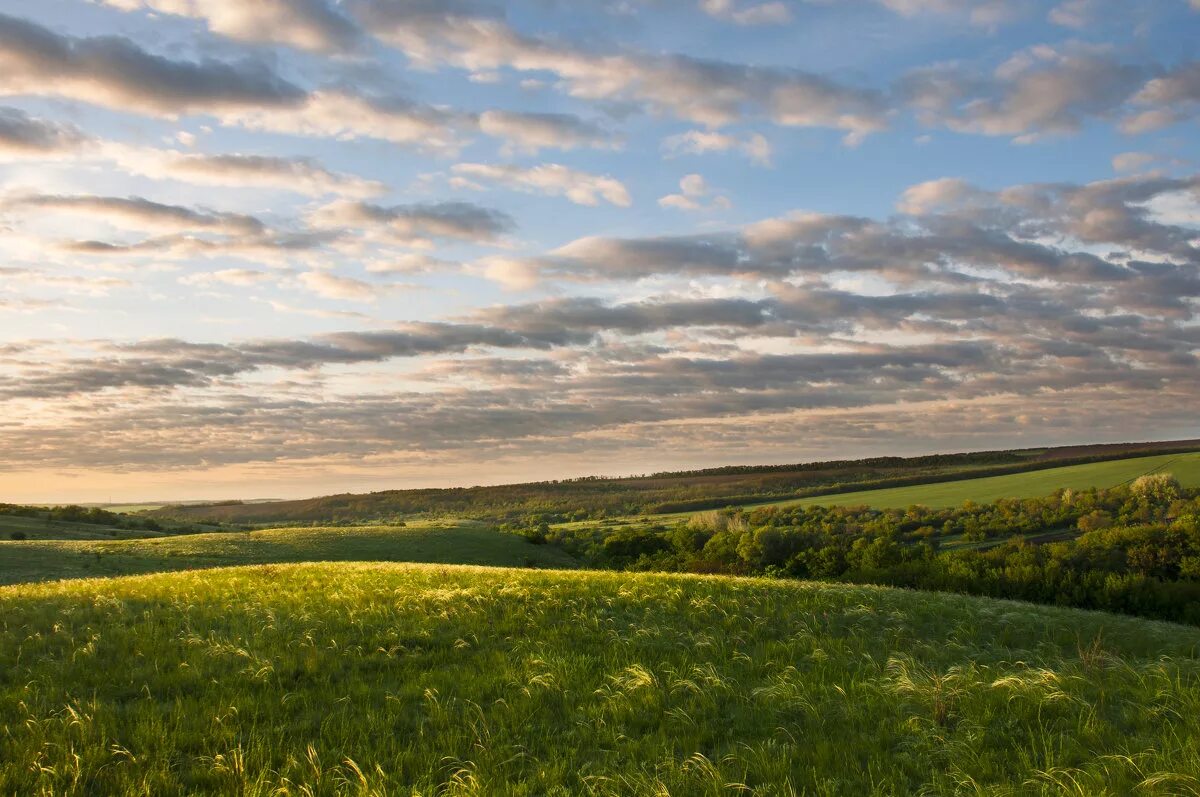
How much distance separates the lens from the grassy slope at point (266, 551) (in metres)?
42.8

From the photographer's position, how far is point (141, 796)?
25.7 ft

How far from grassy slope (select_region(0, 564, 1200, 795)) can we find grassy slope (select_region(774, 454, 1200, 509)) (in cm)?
11365

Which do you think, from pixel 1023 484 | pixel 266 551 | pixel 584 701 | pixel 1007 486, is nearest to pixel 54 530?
pixel 266 551

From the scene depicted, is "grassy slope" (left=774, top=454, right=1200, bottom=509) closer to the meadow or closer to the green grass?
the meadow

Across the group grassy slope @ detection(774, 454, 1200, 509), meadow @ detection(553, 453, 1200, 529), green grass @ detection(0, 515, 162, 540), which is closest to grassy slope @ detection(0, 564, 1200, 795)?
green grass @ detection(0, 515, 162, 540)

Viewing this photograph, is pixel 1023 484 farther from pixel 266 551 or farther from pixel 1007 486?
pixel 266 551

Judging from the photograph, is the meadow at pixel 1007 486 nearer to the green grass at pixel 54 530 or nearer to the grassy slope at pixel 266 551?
the grassy slope at pixel 266 551

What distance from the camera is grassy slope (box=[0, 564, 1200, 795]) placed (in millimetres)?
8047

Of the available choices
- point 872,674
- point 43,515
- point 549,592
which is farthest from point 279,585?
point 43,515

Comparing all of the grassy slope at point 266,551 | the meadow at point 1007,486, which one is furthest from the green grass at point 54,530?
the meadow at point 1007,486

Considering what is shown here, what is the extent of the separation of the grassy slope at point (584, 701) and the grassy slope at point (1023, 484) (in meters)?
114

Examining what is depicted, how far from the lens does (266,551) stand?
205 ft

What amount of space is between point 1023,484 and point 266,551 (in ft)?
388

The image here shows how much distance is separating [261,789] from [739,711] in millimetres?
5666
